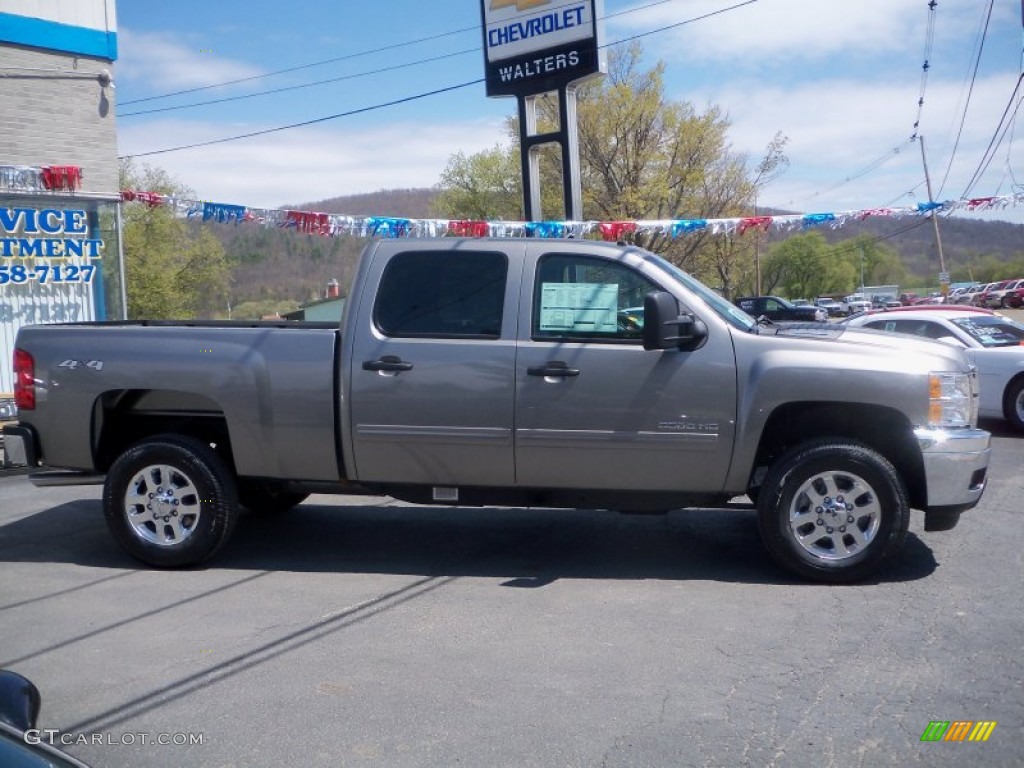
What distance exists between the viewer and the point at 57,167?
13.6m

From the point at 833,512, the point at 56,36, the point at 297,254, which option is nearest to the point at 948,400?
the point at 833,512

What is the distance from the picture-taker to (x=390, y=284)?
249 inches

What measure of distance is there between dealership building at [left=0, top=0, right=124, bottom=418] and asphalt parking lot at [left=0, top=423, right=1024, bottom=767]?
24.3 feet

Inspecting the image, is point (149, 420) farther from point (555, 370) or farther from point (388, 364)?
point (555, 370)

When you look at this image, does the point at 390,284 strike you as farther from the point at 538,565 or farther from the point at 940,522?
the point at 940,522

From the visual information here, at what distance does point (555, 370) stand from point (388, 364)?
1.03 metres

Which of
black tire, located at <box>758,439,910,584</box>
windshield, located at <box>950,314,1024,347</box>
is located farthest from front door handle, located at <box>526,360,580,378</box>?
windshield, located at <box>950,314,1024,347</box>

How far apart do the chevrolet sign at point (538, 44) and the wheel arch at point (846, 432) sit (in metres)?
11.6

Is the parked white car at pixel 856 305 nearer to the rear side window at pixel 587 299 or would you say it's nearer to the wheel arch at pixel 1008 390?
the wheel arch at pixel 1008 390

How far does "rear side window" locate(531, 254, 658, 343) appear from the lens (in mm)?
6074

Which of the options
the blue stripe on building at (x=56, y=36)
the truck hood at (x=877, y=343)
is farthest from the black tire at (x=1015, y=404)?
the blue stripe on building at (x=56, y=36)

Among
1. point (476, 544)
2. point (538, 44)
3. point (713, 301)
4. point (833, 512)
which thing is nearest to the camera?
point (833, 512)

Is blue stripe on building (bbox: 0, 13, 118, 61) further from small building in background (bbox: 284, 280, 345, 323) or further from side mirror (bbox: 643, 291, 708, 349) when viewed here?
side mirror (bbox: 643, 291, 708, 349)

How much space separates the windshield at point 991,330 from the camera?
1227 centimetres
